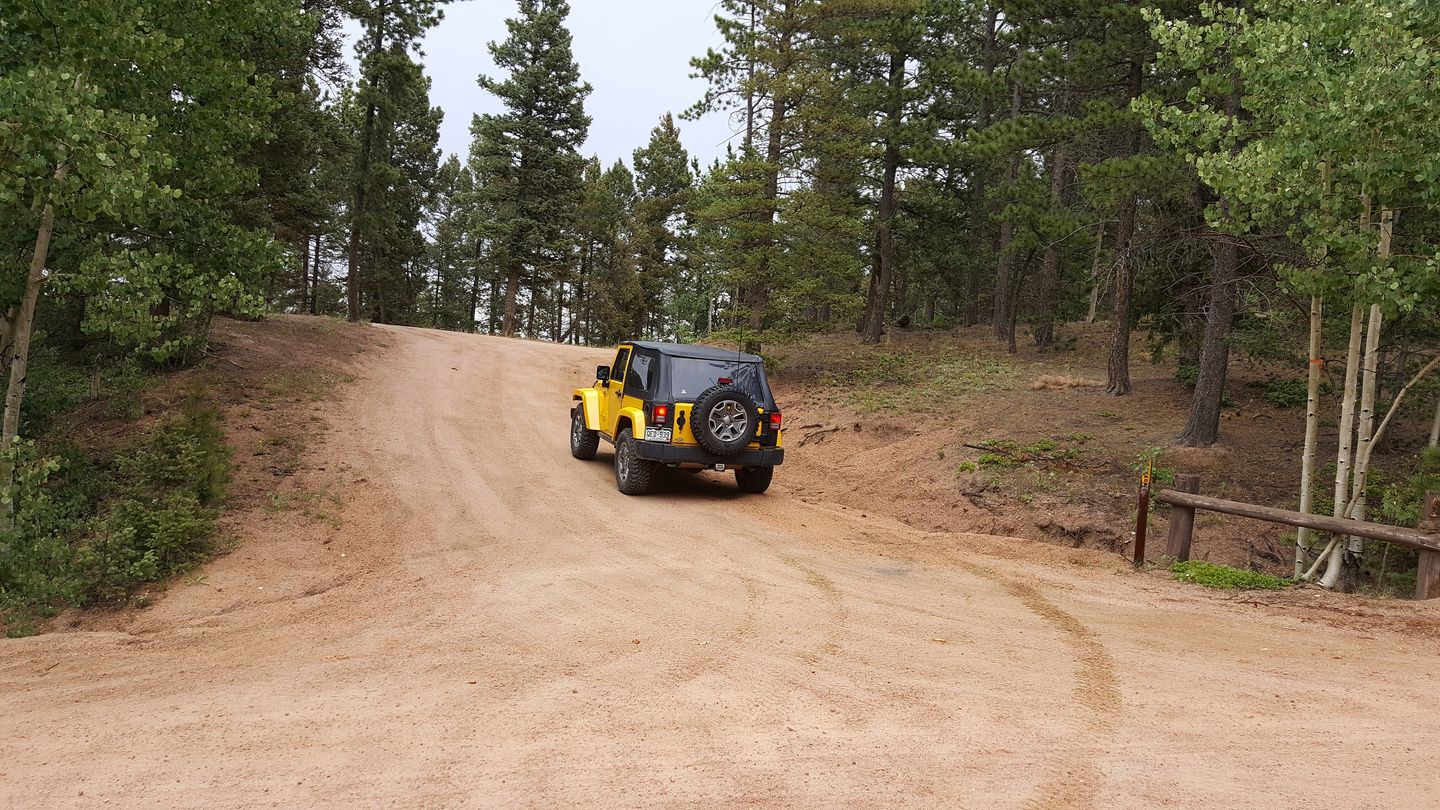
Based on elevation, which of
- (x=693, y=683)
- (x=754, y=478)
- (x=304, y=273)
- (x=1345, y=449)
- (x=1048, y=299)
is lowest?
(x=693, y=683)


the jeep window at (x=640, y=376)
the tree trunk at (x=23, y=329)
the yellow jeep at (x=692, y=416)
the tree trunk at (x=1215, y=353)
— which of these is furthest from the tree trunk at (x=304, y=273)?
the tree trunk at (x=1215, y=353)

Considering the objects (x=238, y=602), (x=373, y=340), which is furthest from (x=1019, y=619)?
(x=373, y=340)

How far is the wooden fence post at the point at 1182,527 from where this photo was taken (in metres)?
8.48

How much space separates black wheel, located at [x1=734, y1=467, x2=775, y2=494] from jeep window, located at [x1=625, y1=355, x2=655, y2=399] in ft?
6.34

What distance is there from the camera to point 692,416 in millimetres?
10328

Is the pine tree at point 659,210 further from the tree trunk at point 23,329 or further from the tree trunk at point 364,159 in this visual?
the tree trunk at point 23,329

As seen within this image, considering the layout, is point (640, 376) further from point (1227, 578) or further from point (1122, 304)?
point (1122, 304)

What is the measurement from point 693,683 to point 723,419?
573cm

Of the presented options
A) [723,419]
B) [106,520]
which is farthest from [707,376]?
[106,520]

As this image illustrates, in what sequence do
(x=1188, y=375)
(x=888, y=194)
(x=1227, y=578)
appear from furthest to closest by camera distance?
1. (x=888, y=194)
2. (x=1188, y=375)
3. (x=1227, y=578)

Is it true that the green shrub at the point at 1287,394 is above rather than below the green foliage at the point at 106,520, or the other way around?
above

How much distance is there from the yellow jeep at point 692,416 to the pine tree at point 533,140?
1060 inches

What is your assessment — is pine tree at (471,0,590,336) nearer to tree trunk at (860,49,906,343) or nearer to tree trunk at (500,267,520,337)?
tree trunk at (500,267,520,337)

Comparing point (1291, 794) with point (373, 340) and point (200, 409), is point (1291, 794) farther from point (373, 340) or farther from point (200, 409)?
point (373, 340)
